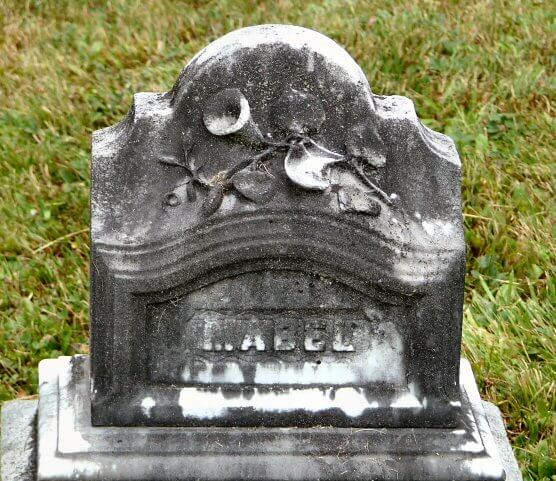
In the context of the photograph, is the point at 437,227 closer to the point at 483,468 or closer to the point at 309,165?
the point at 309,165

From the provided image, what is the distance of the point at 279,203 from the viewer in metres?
2.73

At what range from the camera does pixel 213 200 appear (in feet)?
8.88

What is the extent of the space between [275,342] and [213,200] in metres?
0.44

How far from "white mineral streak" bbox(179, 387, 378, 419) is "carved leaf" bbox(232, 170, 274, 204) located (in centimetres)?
55

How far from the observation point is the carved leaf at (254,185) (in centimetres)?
270

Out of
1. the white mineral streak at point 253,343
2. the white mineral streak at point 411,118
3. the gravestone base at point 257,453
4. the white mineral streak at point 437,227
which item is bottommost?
the gravestone base at point 257,453

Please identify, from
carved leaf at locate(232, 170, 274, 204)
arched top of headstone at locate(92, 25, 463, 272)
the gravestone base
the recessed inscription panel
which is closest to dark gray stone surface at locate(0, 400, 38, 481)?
the gravestone base

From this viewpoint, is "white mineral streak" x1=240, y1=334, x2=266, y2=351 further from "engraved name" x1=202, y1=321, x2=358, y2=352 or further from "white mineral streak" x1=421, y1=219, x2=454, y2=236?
"white mineral streak" x1=421, y1=219, x2=454, y2=236

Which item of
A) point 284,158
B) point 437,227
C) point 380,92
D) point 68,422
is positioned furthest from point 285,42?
point 380,92

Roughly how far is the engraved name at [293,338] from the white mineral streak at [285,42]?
656mm

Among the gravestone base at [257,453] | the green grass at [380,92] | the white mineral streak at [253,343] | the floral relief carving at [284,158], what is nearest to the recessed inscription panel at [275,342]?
the white mineral streak at [253,343]

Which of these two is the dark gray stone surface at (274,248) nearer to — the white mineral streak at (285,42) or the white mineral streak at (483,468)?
the white mineral streak at (285,42)

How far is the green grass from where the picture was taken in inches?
155

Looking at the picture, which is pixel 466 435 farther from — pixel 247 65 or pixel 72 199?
pixel 72 199
